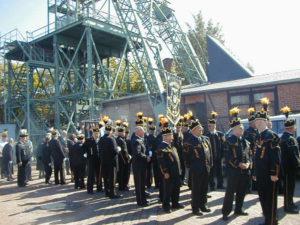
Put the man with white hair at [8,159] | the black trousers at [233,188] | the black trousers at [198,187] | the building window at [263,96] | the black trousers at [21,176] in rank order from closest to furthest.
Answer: the black trousers at [233,188]
the black trousers at [198,187]
the black trousers at [21,176]
the man with white hair at [8,159]
the building window at [263,96]

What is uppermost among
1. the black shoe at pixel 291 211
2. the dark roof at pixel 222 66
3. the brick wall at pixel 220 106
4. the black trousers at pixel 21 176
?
the dark roof at pixel 222 66

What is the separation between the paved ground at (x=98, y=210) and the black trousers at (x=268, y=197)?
605 mm

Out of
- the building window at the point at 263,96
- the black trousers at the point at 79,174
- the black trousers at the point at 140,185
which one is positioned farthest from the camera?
the building window at the point at 263,96

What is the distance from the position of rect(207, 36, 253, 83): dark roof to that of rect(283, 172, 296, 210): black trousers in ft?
50.9

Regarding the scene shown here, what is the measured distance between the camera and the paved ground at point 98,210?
784 centimetres

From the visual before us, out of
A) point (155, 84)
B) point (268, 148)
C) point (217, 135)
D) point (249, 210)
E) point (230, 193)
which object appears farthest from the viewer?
point (155, 84)

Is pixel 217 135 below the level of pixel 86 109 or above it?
below

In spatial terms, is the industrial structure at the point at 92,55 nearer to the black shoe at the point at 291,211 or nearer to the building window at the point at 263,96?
the building window at the point at 263,96

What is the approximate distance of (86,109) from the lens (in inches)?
1053

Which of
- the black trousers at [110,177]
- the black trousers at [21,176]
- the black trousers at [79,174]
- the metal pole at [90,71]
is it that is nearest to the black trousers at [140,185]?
the black trousers at [110,177]

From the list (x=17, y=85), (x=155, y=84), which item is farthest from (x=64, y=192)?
(x=17, y=85)

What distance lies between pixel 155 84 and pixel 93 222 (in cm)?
Answer: 1261

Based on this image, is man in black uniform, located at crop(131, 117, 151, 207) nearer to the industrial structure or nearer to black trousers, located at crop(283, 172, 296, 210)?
black trousers, located at crop(283, 172, 296, 210)

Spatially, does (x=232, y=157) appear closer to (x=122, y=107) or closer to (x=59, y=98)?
(x=122, y=107)
